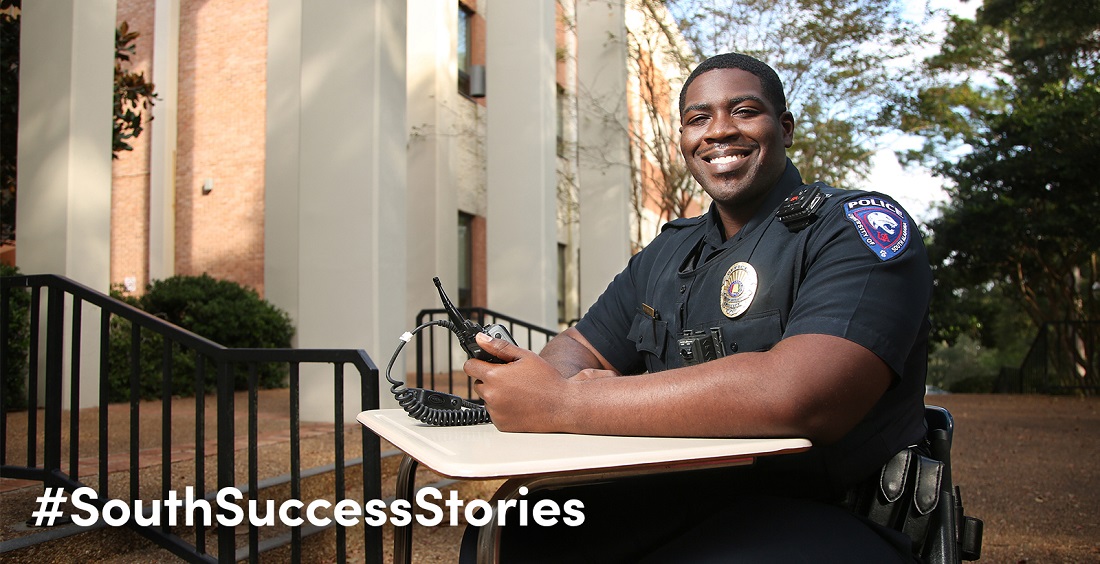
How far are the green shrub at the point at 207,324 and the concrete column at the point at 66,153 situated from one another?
5.46 feet

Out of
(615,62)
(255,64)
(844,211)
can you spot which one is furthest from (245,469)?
(255,64)

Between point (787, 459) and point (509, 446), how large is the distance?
591mm

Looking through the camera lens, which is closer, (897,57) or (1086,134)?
(897,57)

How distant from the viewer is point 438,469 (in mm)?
1388

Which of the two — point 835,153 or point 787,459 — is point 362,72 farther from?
point 835,153

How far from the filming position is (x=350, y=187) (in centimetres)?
705

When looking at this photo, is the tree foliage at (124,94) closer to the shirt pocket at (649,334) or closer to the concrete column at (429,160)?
the concrete column at (429,160)

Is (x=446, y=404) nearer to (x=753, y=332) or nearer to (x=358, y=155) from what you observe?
(x=753, y=332)

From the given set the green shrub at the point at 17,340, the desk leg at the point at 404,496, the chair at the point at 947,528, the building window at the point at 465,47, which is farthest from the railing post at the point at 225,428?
the building window at the point at 465,47

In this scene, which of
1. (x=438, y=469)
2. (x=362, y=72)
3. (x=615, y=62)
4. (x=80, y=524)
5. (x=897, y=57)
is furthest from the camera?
(x=897, y=57)

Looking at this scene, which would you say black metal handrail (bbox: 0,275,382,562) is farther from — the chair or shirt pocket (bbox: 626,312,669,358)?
the chair

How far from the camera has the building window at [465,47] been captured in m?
16.1

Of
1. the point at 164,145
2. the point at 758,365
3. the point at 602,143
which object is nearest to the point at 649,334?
the point at 758,365

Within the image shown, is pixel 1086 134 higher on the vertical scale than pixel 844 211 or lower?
higher
